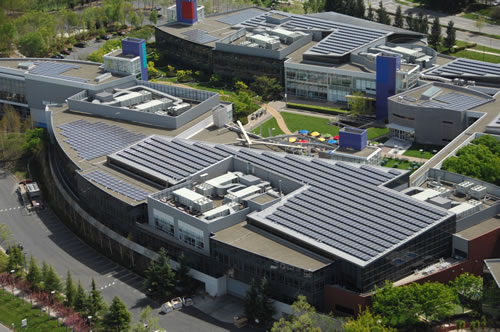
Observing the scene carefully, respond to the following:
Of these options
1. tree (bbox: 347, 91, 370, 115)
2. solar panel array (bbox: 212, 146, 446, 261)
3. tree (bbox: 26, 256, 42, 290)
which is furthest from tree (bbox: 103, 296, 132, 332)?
tree (bbox: 347, 91, 370, 115)

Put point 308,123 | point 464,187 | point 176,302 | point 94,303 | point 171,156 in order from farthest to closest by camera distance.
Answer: point 308,123, point 171,156, point 464,187, point 176,302, point 94,303

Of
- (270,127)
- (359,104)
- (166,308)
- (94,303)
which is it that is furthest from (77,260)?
(359,104)

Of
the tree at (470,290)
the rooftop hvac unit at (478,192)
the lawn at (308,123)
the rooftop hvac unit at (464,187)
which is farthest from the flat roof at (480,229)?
the lawn at (308,123)

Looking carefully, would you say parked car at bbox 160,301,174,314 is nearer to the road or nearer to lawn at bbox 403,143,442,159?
the road

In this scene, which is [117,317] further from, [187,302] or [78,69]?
[78,69]

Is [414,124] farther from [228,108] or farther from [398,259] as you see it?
[398,259]

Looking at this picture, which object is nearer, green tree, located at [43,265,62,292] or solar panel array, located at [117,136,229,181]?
green tree, located at [43,265,62,292]
